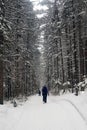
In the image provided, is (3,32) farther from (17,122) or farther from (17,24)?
(17,24)

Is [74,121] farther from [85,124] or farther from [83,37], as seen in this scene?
[83,37]

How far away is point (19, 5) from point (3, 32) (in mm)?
12861

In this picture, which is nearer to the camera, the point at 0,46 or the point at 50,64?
the point at 0,46

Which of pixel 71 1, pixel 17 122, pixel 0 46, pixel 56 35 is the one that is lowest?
pixel 17 122

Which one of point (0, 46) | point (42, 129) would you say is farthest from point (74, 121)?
point (0, 46)

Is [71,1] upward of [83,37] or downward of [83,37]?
upward

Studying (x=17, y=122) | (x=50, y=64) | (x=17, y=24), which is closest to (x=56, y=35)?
(x=17, y=24)

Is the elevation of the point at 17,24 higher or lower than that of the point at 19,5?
lower

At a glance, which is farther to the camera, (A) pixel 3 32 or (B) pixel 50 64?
(B) pixel 50 64

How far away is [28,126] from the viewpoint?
1122 cm

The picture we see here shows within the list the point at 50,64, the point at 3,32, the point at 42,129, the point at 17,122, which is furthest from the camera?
the point at 50,64

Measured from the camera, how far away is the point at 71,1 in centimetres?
2831

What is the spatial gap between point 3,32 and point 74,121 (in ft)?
33.4

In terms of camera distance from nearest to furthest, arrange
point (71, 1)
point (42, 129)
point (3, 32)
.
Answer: point (42, 129) < point (3, 32) < point (71, 1)
